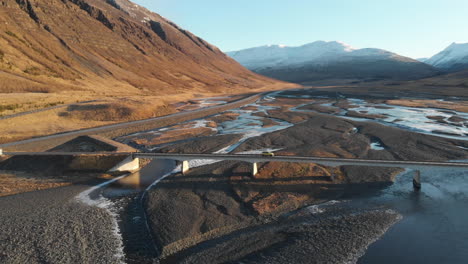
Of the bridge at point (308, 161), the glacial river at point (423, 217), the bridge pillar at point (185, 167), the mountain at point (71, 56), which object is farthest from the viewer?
the mountain at point (71, 56)

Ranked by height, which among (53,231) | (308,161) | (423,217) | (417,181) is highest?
(308,161)

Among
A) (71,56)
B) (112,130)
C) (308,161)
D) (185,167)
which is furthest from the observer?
(71,56)

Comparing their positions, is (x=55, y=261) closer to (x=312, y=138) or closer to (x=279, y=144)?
(x=279, y=144)

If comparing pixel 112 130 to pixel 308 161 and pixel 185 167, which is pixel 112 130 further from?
pixel 308 161

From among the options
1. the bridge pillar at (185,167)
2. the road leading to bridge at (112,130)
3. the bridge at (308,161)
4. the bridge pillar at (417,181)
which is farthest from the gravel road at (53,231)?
the bridge pillar at (417,181)

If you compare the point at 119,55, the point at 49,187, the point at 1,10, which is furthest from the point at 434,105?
the point at 1,10

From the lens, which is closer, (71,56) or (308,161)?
(308,161)

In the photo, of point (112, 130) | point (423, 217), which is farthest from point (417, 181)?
point (112, 130)

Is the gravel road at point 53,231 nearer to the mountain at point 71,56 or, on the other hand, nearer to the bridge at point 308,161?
Result: the bridge at point 308,161

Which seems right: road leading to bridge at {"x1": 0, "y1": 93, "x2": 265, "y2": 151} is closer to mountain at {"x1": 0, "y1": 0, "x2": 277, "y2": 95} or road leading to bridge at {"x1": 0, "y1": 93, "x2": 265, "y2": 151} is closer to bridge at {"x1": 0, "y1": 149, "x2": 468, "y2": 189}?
bridge at {"x1": 0, "y1": 149, "x2": 468, "y2": 189}
